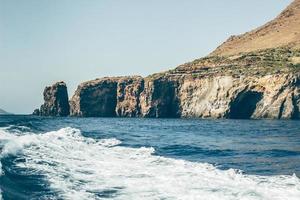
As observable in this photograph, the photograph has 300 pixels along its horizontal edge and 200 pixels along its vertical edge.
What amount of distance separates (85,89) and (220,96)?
62.1 m

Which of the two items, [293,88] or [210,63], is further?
[210,63]

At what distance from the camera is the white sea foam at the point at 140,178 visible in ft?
64.7

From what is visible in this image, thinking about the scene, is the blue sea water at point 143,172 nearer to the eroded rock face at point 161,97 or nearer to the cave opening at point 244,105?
the cave opening at point 244,105

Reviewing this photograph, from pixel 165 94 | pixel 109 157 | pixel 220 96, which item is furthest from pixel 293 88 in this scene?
pixel 109 157

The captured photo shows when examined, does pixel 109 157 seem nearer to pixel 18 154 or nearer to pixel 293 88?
pixel 18 154

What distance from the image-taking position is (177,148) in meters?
39.8

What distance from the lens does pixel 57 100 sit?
181 metres

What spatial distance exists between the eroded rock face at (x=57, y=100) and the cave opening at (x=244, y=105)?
80.2 meters

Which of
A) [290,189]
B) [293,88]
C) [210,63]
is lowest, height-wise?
[290,189]

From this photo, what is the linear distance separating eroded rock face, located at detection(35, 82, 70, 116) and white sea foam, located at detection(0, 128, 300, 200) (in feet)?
483

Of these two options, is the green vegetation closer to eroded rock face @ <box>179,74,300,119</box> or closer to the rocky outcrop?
eroded rock face @ <box>179,74,300,119</box>

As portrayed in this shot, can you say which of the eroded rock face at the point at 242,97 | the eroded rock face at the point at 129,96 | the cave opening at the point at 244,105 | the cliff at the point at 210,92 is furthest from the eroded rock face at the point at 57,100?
the cave opening at the point at 244,105

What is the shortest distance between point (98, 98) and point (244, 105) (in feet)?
209

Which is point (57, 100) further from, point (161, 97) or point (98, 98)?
point (161, 97)
